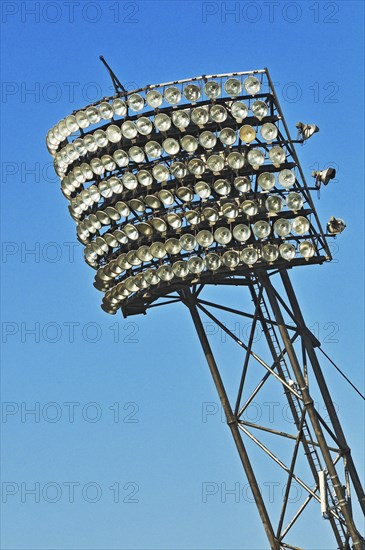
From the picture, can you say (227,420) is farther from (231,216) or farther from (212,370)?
(231,216)

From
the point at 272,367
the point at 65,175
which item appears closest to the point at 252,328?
the point at 272,367

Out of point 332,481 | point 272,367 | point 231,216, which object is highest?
point 231,216

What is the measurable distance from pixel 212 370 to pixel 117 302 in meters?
5.16

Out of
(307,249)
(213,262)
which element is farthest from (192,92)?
(307,249)

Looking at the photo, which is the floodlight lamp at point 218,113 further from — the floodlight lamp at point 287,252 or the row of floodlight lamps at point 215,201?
the floodlight lamp at point 287,252

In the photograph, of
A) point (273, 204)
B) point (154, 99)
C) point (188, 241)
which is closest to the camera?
point (273, 204)

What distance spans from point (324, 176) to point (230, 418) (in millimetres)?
10636

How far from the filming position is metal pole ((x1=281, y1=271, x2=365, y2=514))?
61562 mm

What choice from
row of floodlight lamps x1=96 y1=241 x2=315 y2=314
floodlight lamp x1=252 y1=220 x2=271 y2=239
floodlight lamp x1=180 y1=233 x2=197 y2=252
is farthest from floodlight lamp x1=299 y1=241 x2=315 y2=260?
floodlight lamp x1=180 y1=233 x2=197 y2=252

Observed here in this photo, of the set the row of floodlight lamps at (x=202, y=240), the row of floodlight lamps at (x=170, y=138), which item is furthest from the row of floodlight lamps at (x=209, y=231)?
the row of floodlight lamps at (x=170, y=138)

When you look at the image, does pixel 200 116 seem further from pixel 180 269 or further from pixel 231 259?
pixel 180 269

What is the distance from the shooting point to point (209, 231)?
2352 inches

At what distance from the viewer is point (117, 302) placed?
64125mm

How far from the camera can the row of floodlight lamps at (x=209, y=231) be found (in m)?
59.3
